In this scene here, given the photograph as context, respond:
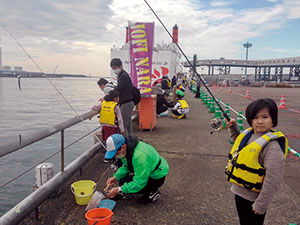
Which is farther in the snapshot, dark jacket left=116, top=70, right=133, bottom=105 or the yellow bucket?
dark jacket left=116, top=70, right=133, bottom=105

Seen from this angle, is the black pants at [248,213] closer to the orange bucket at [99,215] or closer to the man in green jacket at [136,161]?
the man in green jacket at [136,161]

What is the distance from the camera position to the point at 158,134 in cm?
740

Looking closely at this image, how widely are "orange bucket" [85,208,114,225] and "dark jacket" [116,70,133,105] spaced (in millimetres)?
2763

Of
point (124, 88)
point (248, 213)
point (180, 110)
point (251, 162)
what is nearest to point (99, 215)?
point (248, 213)

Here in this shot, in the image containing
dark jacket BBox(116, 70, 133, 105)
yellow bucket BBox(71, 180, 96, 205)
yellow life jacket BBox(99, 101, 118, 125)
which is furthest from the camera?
dark jacket BBox(116, 70, 133, 105)

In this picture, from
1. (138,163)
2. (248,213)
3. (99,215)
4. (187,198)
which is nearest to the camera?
(248,213)

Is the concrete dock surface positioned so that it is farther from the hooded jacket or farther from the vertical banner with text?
the vertical banner with text

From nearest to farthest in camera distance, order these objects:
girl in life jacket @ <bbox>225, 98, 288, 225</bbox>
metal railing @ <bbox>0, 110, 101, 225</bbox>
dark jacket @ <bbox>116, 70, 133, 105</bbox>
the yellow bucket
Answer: girl in life jacket @ <bbox>225, 98, 288, 225</bbox> → metal railing @ <bbox>0, 110, 101, 225</bbox> → the yellow bucket → dark jacket @ <bbox>116, 70, 133, 105</bbox>

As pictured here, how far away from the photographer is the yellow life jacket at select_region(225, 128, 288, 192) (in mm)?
1978

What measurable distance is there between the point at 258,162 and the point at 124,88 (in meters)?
3.61

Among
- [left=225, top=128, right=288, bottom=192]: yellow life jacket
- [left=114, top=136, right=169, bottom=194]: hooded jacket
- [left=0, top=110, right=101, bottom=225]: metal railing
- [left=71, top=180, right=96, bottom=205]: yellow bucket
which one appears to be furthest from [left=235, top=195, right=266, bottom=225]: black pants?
[left=0, top=110, right=101, bottom=225]: metal railing

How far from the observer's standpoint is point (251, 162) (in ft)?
6.66

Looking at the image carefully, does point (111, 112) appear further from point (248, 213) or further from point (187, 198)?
point (248, 213)

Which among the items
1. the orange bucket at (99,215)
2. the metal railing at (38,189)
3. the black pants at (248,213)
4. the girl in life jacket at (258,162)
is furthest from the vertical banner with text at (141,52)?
the black pants at (248,213)
